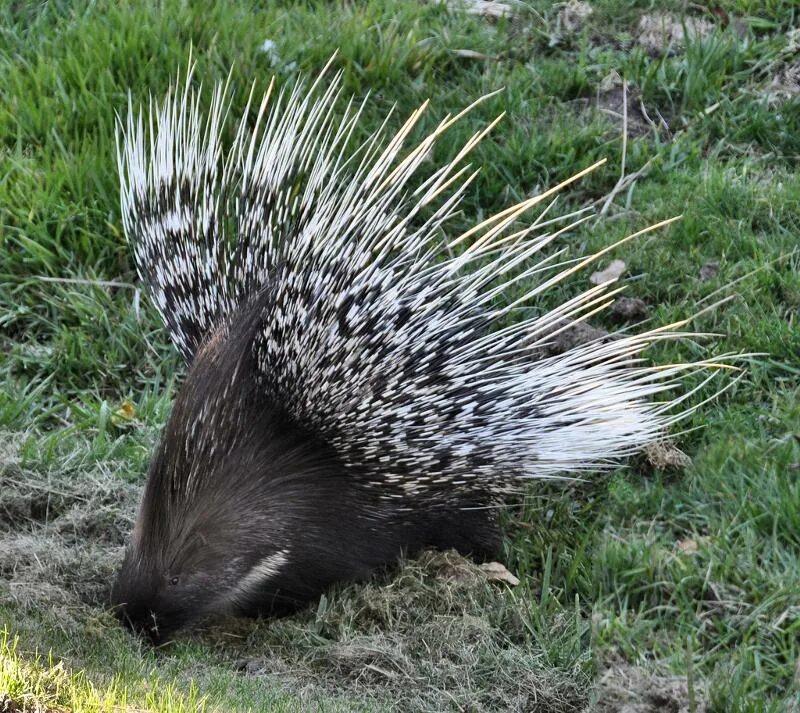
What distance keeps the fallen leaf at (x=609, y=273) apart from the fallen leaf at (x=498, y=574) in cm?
113

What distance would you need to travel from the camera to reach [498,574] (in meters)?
3.17

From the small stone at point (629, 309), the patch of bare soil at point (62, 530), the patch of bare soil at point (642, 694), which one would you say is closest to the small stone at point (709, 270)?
the small stone at point (629, 309)

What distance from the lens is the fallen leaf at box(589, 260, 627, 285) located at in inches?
153

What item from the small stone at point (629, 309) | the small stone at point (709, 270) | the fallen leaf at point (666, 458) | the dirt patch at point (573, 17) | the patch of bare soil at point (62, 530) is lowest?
the patch of bare soil at point (62, 530)

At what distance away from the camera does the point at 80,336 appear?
3.87 meters

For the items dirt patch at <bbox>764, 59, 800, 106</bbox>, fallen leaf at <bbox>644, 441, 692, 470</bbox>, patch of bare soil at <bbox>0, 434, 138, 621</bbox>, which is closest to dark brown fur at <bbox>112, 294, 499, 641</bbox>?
patch of bare soil at <bbox>0, 434, 138, 621</bbox>

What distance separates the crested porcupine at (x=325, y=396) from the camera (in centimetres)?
288

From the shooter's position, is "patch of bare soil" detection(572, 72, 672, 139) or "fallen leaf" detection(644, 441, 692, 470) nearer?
"fallen leaf" detection(644, 441, 692, 470)

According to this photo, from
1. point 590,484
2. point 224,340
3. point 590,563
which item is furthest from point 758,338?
point 224,340

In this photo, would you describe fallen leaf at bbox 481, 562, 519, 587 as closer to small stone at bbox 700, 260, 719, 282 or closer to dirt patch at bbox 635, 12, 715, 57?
small stone at bbox 700, 260, 719, 282

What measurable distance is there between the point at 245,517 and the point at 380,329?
0.63 meters

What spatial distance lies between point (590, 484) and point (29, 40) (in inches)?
108

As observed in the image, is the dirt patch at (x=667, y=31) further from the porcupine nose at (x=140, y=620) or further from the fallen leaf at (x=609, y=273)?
the porcupine nose at (x=140, y=620)

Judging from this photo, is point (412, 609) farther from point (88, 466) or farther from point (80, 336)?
point (80, 336)
